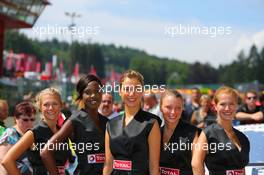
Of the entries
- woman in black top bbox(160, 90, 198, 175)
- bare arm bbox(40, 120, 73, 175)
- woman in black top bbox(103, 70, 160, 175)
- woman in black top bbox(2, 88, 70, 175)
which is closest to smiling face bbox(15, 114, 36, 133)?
woman in black top bbox(2, 88, 70, 175)

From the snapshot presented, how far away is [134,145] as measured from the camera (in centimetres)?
343

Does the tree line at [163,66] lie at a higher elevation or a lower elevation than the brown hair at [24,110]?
higher

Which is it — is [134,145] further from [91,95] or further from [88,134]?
[91,95]

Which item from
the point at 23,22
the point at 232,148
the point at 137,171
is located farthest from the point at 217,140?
the point at 23,22

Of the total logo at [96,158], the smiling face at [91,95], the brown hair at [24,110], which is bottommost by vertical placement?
the total logo at [96,158]

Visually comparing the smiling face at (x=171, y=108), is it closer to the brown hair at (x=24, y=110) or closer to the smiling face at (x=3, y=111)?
the brown hair at (x=24, y=110)

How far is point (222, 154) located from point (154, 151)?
0.58m

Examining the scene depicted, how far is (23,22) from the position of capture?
28.4m

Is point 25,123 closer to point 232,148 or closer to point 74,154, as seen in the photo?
point 74,154

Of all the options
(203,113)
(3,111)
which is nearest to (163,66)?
(203,113)

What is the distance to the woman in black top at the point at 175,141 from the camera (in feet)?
11.7

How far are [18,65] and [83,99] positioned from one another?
55.5 meters

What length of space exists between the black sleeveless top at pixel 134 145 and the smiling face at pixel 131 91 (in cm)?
19

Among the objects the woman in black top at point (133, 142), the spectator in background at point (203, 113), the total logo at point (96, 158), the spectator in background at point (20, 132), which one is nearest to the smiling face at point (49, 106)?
the spectator in background at point (20, 132)
